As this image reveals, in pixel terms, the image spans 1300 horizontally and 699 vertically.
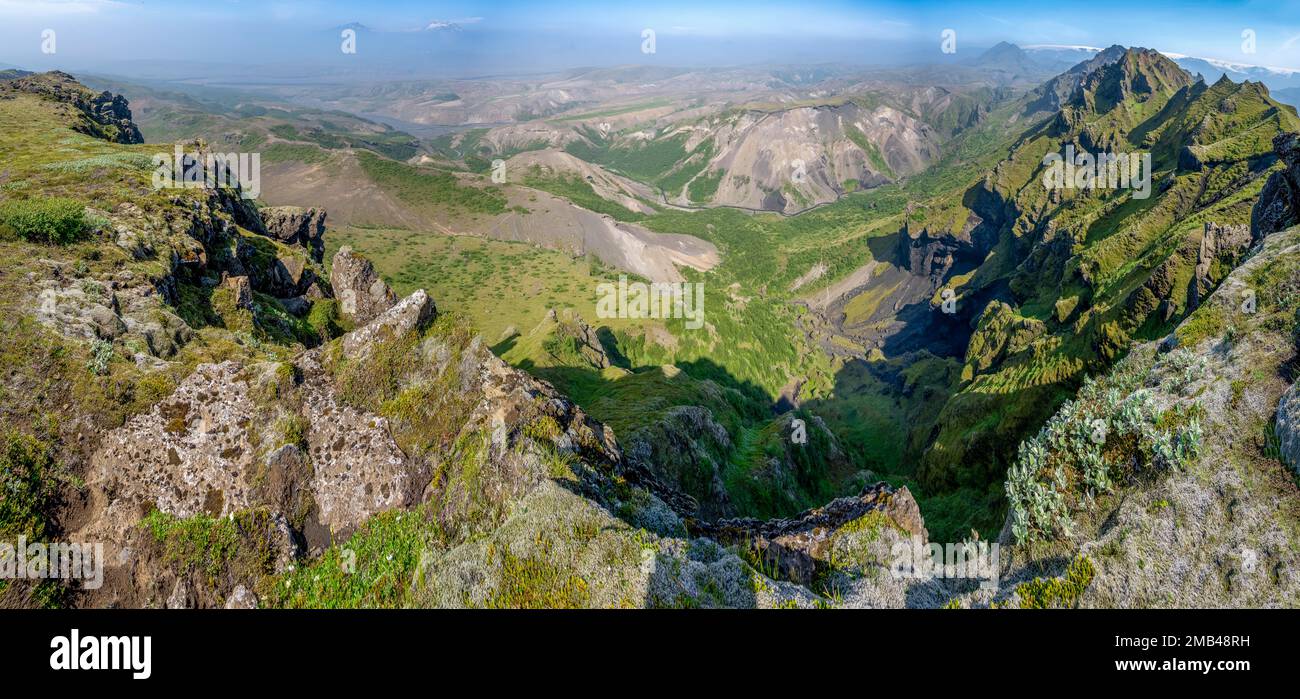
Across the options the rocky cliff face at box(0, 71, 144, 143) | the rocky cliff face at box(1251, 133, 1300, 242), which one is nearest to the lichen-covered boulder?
the rocky cliff face at box(1251, 133, 1300, 242)

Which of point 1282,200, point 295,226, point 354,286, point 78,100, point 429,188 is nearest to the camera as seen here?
point 1282,200

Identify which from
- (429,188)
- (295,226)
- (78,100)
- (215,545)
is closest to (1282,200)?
(215,545)

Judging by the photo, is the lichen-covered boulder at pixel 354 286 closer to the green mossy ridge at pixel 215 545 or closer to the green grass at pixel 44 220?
the green grass at pixel 44 220

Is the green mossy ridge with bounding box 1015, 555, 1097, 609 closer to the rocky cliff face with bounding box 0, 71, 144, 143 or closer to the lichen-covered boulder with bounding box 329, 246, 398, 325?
the lichen-covered boulder with bounding box 329, 246, 398, 325

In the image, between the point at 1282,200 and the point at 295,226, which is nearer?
the point at 1282,200

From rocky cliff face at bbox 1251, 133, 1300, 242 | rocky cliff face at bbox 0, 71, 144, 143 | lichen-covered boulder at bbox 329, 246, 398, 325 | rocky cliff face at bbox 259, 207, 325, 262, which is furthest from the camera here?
rocky cliff face at bbox 0, 71, 144, 143

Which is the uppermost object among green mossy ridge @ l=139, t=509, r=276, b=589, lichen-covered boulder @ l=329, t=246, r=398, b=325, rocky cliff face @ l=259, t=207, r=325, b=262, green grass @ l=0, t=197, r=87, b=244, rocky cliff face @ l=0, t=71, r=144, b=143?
rocky cliff face @ l=0, t=71, r=144, b=143

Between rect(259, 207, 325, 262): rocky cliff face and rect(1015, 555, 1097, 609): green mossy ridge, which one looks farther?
rect(259, 207, 325, 262): rocky cliff face

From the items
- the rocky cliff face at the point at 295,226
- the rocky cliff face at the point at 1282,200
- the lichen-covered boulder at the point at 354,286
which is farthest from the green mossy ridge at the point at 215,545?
the rocky cliff face at the point at 1282,200

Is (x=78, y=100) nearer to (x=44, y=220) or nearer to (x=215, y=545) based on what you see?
(x=44, y=220)

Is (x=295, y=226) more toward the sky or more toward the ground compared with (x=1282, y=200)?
more toward the ground
